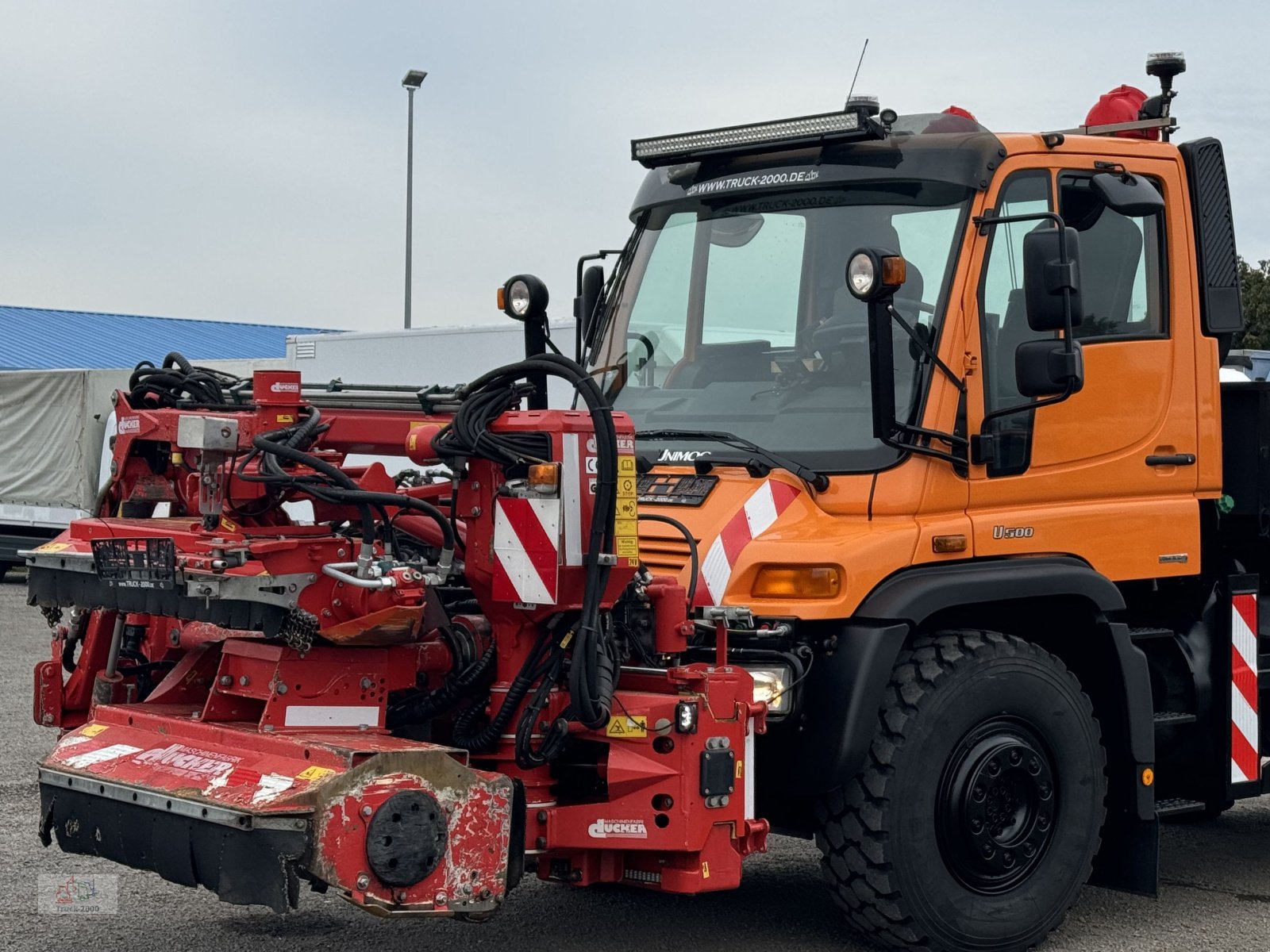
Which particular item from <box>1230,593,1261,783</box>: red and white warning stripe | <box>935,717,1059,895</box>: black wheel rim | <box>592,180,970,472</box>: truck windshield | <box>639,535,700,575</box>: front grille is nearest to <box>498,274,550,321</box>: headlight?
<box>592,180,970,472</box>: truck windshield

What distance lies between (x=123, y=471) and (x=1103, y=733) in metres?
3.59

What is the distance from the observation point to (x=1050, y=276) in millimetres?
5418

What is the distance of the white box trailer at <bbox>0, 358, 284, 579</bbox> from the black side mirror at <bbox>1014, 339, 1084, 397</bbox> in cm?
1500

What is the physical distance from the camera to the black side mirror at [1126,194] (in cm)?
603

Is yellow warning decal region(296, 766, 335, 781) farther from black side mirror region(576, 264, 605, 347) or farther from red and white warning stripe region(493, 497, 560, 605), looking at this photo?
black side mirror region(576, 264, 605, 347)

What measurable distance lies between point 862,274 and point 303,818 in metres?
2.38

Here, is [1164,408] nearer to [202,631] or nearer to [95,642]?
[202,631]

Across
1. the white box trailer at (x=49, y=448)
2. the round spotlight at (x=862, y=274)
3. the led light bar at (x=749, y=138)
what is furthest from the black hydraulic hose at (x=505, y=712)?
the white box trailer at (x=49, y=448)

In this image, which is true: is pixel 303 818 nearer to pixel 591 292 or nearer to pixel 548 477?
pixel 548 477

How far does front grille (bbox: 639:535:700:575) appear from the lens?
561 centimetres

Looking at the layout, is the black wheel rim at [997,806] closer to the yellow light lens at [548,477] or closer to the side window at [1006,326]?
the side window at [1006,326]

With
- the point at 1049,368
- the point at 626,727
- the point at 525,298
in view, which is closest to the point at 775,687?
the point at 626,727

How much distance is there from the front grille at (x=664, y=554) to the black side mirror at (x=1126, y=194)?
6.46 ft

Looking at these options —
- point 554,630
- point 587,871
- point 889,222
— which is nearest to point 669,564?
point 554,630
